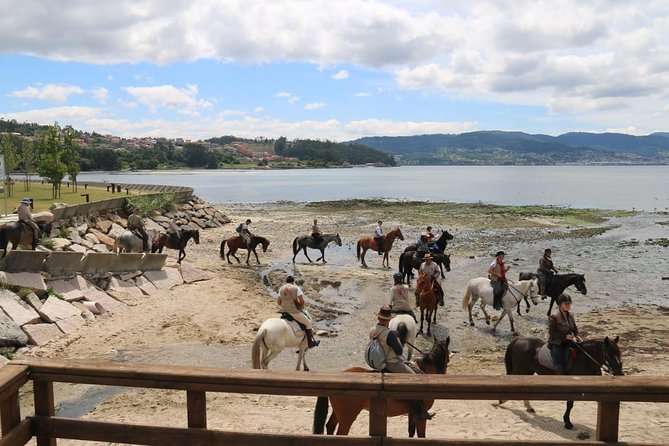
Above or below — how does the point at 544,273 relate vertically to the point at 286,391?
below

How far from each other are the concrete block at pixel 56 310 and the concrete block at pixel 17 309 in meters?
0.23

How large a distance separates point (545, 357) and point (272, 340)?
586cm

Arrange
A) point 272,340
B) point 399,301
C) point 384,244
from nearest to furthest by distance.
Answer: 1. point 272,340
2. point 399,301
3. point 384,244

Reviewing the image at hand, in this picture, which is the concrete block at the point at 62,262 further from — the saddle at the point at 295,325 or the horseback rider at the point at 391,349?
the horseback rider at the point at 391,349

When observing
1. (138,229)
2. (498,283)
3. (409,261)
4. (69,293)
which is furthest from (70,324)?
(409,261)

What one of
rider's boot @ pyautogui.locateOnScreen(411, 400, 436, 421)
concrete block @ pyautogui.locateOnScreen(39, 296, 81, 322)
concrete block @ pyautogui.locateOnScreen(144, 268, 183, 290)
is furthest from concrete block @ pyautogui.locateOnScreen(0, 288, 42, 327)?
rider's boot @ pyautogui.locateOnScreen(411, 400, 436, 421)

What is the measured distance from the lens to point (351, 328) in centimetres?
1744

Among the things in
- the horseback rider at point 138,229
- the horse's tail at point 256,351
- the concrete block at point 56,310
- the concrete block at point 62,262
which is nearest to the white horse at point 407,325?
the horse's tail at point 256,351

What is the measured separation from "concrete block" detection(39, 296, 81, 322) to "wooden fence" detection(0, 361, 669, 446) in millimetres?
12770

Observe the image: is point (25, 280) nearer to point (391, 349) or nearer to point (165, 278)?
point (165, 278)

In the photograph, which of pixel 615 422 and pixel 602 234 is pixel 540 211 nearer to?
pixel 602 234

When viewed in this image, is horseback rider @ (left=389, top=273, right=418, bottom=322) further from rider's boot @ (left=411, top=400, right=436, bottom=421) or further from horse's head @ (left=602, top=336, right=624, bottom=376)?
rider's boot @ (left=411, top=400, right=436, bottom=421)

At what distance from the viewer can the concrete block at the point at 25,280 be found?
15758 millimetres

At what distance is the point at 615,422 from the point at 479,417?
20.9ft
